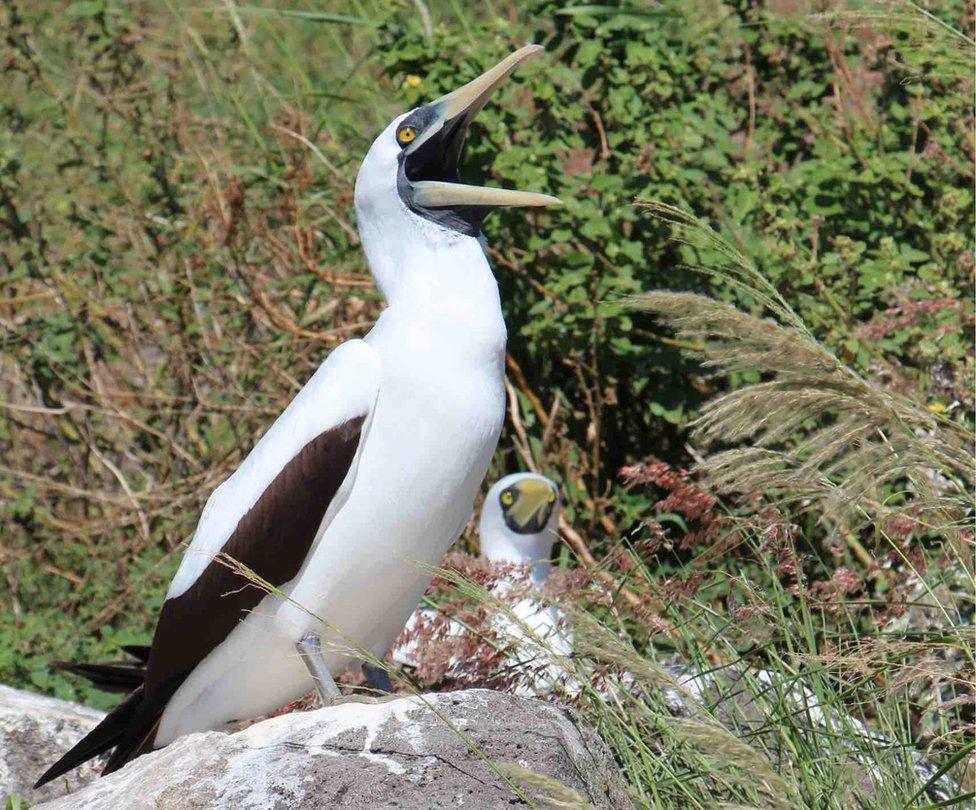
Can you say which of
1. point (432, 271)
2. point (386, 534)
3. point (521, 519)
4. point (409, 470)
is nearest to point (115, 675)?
point (386, 534)

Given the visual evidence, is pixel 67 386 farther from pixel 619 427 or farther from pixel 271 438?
pixel 271 438

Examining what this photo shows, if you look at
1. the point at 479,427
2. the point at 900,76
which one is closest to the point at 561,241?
the point at 900,76

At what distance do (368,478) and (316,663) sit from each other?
1.34ft

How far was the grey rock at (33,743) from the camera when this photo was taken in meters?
4.03

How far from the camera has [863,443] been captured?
2973mm

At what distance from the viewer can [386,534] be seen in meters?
3.15

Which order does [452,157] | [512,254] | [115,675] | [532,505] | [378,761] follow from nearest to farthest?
[378,761] < [452,157] < [115,675] < [532,505] < [512,254]

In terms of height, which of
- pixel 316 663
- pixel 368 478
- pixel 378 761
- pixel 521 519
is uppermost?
pixel 368 478

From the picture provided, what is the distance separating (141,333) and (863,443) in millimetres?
3962

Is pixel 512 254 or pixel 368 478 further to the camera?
pixel 512 254

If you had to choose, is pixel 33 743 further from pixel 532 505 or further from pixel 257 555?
pixel 532 505

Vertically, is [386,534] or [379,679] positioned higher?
[386,534]

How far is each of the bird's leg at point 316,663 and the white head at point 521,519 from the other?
1.89 metres

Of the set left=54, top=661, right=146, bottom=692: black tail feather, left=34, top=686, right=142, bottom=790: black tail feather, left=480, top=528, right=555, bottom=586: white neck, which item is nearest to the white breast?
left=34, top=686, right=142, bottom=790: black tail feather
